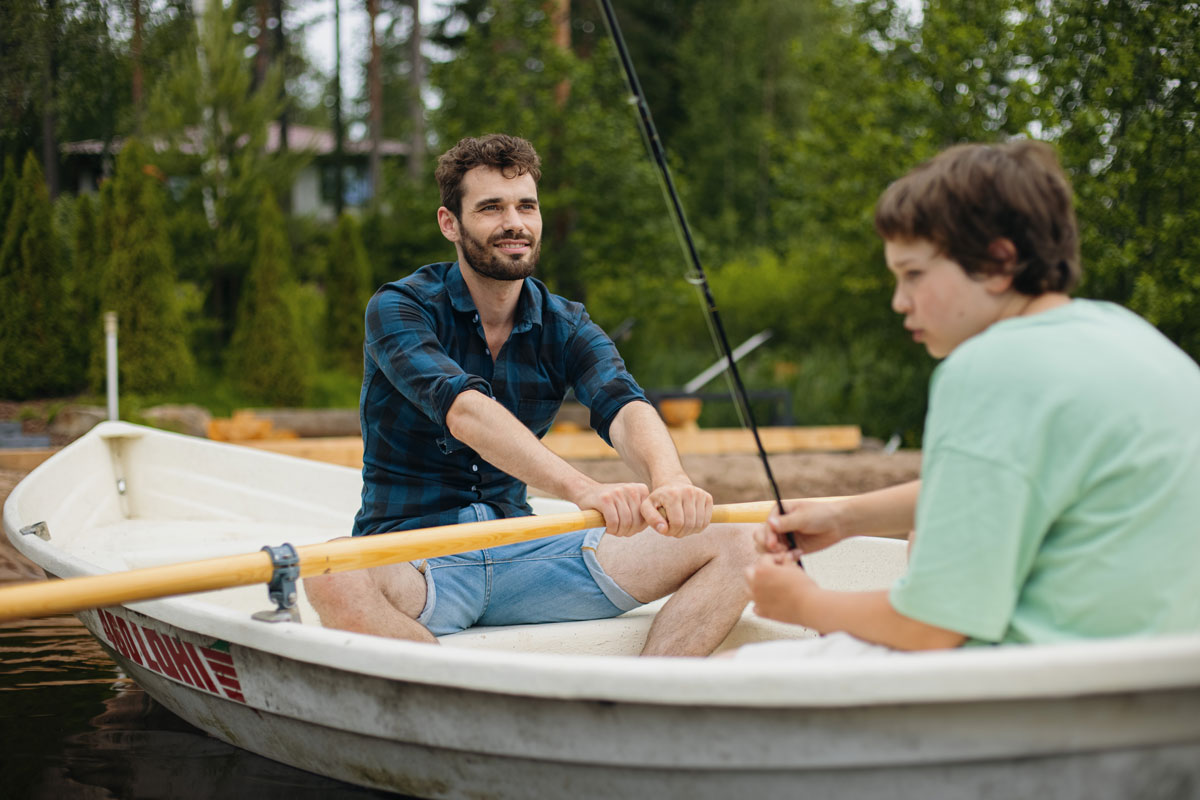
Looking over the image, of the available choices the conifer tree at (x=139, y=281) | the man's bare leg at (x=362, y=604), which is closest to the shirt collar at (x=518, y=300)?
the man's bare leg at (x=362, y=604)

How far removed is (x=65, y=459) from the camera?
4.02 m

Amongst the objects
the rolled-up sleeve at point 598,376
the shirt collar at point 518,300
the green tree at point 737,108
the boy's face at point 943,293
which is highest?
the green tree at point 737,108

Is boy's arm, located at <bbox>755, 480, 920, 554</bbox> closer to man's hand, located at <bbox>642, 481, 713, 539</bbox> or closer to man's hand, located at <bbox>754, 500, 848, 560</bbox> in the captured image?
man's hand, located at <bbox>754, 500, 848, 560</bbox>

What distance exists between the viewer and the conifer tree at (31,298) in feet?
22.2

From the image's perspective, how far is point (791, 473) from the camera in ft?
24.2

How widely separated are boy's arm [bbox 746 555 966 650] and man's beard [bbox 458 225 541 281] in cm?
120

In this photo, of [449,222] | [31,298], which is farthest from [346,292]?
[449,222]

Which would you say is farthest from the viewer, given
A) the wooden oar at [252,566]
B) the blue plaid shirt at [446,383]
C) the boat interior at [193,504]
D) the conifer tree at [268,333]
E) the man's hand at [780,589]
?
the conifer tree at [268,333]

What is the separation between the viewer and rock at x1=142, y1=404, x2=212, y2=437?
771cm

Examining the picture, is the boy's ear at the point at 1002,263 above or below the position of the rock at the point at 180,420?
above

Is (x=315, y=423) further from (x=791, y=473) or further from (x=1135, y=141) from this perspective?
(x=1135, y=141)

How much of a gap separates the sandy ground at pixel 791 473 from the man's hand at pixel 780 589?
199 inches

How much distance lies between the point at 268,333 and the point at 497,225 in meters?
8.15

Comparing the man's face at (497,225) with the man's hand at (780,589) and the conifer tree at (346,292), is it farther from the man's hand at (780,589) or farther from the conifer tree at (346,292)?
the conifer tree at (346,292)
